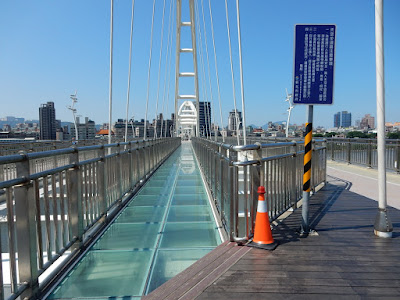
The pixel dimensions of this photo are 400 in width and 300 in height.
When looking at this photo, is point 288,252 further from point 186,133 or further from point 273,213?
point 186,133

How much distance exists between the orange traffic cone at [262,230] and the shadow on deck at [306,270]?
119mm

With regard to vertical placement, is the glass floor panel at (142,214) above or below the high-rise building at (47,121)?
below

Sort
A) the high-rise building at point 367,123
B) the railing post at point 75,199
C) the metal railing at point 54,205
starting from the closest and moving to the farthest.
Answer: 1. the metal railing at point 54,205
2. the railing post at point 75,199
3. the high-rise building at point 367,123

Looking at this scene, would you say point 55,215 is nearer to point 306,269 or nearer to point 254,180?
point 254,180

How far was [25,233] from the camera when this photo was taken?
105 inches

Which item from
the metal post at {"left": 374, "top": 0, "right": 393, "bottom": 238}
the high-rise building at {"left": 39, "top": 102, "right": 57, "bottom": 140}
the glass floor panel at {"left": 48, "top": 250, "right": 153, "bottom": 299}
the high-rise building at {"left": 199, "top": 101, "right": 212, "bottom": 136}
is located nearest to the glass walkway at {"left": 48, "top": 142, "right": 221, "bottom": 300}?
the glass floor panel at {"left": 48, "top": 250, "right": 153, "bottom": 299}

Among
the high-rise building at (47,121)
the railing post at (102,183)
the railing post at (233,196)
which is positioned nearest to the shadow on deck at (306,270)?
the railing post at (233,196)

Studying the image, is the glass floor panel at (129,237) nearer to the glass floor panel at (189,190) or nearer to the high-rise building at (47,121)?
the glass floor panel at (189,190)

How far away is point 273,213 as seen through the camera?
489cm

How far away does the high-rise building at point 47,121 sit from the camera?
6443 cm

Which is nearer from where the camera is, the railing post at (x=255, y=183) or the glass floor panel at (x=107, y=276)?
the glass floor panel at (x=107, y=276)

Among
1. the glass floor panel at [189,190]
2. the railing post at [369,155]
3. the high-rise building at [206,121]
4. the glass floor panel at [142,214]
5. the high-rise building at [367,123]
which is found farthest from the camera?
the high-rise building at [367,123]

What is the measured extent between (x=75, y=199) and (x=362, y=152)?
12.6 meters

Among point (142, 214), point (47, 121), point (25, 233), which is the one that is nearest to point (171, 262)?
point (25, 233)
